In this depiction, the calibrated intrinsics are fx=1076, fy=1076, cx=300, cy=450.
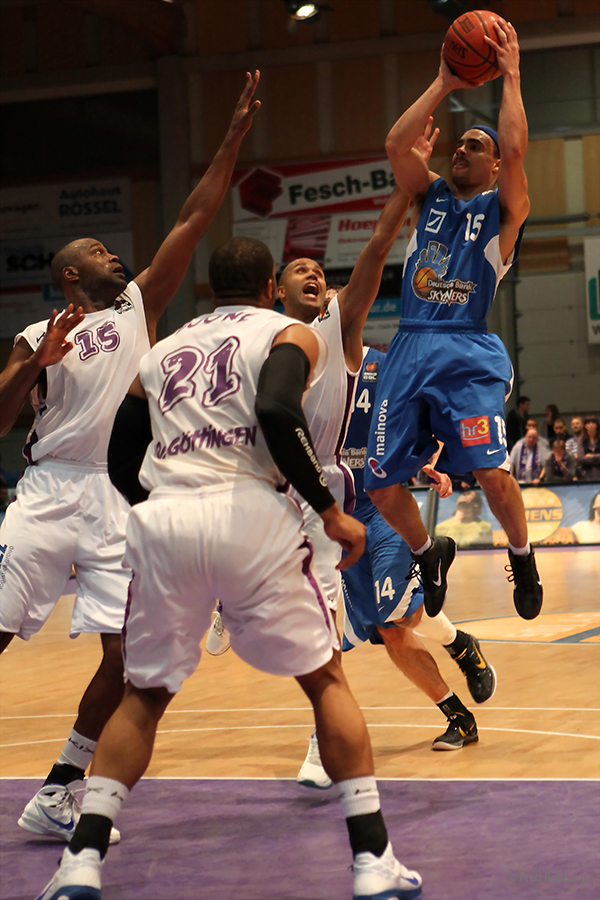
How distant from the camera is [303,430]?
9.87 ft

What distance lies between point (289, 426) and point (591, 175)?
1880cm

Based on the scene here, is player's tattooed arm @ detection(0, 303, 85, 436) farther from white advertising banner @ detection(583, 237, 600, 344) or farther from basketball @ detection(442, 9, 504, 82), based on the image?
white advertising banner @ detection(583, 237, 600, 344)

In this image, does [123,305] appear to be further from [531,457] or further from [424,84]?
[424,84]

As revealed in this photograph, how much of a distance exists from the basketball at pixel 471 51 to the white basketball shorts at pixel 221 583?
2.51 m

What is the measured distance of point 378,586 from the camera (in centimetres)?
521

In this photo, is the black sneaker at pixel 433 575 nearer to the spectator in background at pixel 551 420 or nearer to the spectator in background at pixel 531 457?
the spectator in background at pixel 531 457

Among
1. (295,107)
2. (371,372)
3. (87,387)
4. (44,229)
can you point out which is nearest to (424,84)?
(295,107)

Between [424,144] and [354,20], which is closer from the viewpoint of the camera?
[424,144]

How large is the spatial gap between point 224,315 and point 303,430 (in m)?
0.52

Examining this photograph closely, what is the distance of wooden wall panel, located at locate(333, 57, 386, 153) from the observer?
67.0ft

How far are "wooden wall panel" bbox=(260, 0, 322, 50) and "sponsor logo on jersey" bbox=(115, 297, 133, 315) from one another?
58.3 feet

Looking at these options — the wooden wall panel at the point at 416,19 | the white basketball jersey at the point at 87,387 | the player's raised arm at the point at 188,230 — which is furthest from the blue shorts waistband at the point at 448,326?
the wooden wall panel at the point at 416,19

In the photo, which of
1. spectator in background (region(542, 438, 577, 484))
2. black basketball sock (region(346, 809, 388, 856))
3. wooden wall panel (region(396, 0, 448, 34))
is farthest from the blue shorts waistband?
wooden wall panel (region(396, 0, 448, 34))

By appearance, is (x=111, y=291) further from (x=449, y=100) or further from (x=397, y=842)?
(x=449, y=100)
